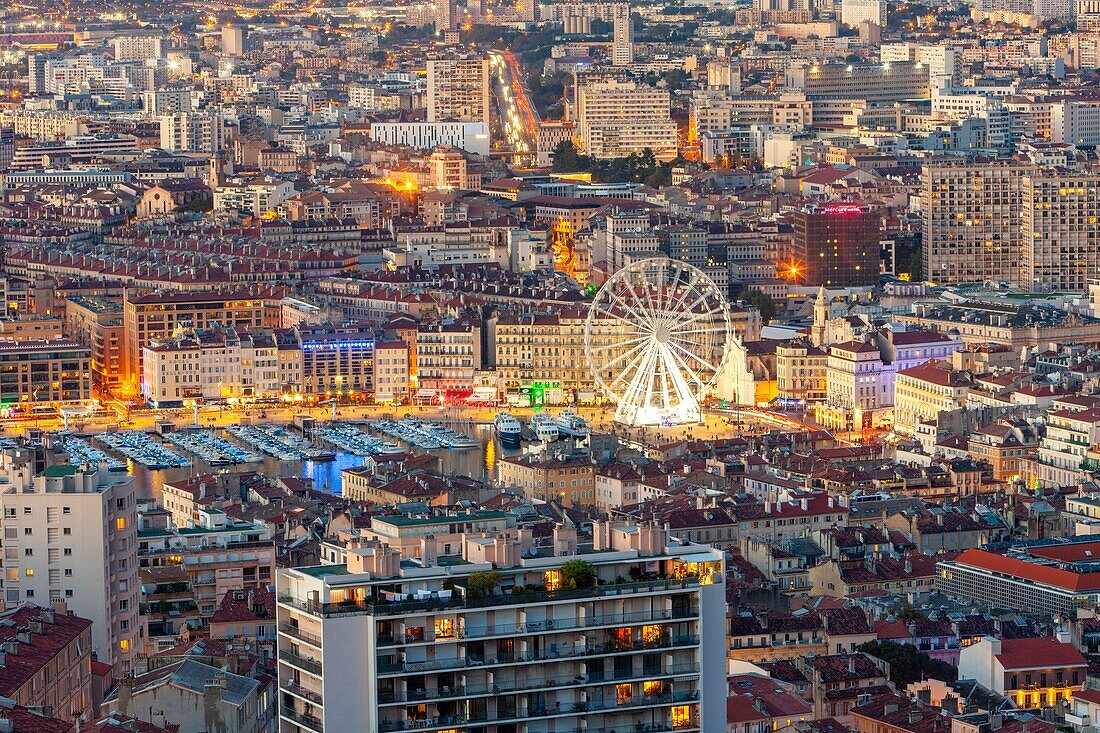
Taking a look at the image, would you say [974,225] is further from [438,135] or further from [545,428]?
[438,135]

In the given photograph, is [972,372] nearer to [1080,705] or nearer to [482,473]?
[482,473]

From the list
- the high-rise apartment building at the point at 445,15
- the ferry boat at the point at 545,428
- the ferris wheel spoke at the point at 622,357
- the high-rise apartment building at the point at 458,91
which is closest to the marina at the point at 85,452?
the ferry boat at the point at 545,428

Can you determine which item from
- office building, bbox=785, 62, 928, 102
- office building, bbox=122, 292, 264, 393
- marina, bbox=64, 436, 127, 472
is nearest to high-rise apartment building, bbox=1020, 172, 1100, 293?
office building, bbox=122, 292, 264, 393

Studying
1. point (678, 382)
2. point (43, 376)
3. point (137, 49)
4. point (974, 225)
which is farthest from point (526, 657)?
point (137, 49)

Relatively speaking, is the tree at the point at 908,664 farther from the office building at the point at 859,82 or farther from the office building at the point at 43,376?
the office building at the point at 859,82

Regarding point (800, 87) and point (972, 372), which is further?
point (800, 87)

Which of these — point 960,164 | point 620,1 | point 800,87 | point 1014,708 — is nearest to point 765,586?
point 1014,708

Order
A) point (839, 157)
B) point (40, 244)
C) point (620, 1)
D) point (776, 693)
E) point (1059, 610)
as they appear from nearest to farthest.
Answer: point (776, 693)
point (1059, 610)
point (40, 244)
point (839, 157)
point (620, 1)

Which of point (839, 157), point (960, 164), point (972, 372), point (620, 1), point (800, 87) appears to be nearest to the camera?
point (972, 372)
